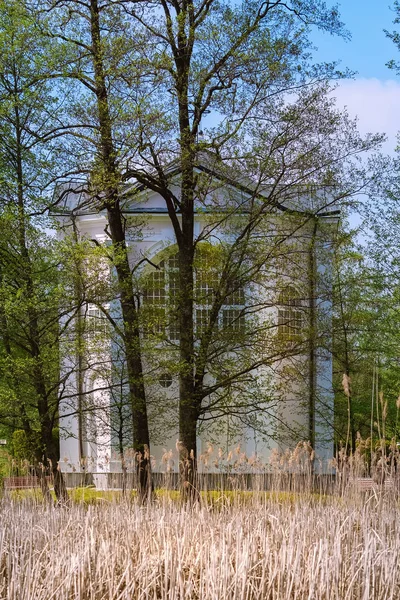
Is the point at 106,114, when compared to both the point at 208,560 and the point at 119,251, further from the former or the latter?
the point at 208,560

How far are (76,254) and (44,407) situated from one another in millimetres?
2867

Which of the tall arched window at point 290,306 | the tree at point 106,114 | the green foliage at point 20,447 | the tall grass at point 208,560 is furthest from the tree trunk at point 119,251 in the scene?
the tall grass at point 208,560

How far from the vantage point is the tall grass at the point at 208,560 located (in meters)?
4.96

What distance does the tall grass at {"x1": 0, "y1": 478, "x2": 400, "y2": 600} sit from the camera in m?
4.96

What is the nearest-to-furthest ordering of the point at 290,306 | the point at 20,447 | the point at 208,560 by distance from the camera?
the point at 208,560
the point at 290,306
the point at 20,447

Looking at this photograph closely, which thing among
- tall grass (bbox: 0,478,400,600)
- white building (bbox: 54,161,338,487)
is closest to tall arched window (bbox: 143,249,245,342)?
white building (bbox: 54,161,338,487)

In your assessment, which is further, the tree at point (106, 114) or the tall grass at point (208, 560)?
the tree at point (106, 114)

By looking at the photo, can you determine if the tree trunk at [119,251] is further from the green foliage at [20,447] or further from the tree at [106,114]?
the green foliage at [20,447]

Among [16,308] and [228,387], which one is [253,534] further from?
[228,387]

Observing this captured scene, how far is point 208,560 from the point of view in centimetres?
550

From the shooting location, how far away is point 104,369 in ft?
54.9

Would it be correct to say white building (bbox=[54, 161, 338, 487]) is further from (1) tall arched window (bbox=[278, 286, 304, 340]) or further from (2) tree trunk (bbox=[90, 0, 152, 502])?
(2) tree trunk (bbox=[90, 0, 152, 502])

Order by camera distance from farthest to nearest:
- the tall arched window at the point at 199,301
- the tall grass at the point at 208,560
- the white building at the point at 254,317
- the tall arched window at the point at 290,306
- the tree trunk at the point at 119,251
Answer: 1. the tall arched window at the point at 290,306
2. the white building at the point at 254,317
3. the tall arched window at the point at 199,301
4. the tree trunk at the point at 119,251
5. the tall grass at the point at 208,560

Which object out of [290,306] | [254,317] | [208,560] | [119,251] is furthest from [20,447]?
[208,560]
